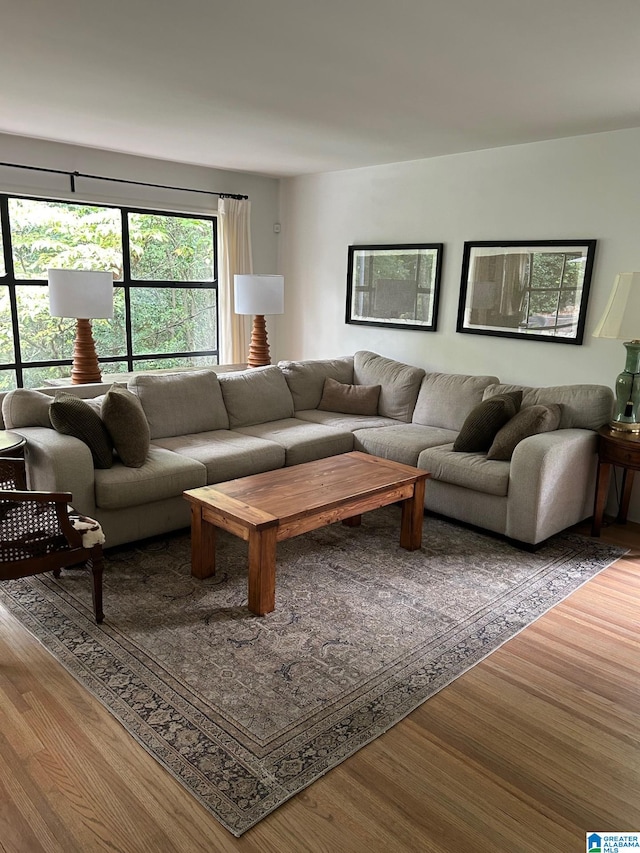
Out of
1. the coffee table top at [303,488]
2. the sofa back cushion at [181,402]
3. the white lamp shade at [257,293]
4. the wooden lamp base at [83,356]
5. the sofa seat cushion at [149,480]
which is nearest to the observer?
the coffee table top at [303,488]

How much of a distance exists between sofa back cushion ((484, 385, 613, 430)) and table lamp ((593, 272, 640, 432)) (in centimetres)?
7

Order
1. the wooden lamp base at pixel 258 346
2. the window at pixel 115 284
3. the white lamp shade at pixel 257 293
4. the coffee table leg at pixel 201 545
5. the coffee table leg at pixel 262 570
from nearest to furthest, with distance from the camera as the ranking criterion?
the coffee table leg at pixel 262 570 < the coffee table leg at pixel 201 545 < the window at pixel 115 284 < the white lamp shade at pixel 257 293 < the wooden lamp base at pixel 258 346

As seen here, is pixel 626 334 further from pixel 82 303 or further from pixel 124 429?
pixel 82 303

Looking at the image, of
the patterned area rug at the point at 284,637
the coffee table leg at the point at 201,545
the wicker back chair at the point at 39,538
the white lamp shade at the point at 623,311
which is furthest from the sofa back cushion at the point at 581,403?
the wicker back chair at the point at 39,538

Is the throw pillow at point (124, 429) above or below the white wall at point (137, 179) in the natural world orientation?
below

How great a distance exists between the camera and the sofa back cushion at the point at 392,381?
4.91 m

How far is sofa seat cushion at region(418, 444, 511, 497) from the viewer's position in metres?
3.60

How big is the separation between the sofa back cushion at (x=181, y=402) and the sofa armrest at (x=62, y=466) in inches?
33.9

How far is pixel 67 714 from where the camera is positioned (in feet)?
7.07

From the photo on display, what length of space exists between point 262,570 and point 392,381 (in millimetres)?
2589

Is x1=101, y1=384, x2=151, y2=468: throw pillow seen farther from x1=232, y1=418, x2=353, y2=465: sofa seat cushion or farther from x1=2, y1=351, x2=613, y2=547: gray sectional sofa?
x1=232, y1=418, x2=353, y2=465: sofa seat cushion

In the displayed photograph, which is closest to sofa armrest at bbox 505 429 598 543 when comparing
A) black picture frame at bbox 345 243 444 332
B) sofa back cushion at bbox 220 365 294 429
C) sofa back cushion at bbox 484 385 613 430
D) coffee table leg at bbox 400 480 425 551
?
sofa back cushion at bbox 484 385 613 430

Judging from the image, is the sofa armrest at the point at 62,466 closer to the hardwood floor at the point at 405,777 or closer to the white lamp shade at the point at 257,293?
the hardwood floor at the point at 405,777

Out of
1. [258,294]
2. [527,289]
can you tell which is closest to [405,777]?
[527,289]
